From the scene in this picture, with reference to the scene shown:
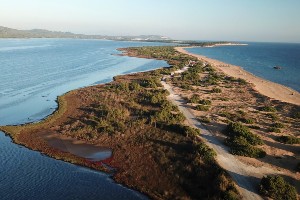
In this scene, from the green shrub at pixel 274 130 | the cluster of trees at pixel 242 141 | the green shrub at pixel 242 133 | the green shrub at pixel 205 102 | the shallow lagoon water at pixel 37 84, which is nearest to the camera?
the cluster of trees at pixel 242 141

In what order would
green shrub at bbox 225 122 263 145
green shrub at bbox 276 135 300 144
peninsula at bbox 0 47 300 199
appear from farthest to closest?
green shrub at bbox 276 135 300 144
green shrub at bbox 225 122 263 145
peninsula at bbox 0 47 300 199

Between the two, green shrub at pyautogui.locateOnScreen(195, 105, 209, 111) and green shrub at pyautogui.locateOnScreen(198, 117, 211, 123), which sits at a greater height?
green shrub at pyautogui.locateOnScreen(198, 117, 211, 123)

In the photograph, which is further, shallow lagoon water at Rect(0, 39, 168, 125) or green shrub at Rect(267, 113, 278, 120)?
shallow lagoon water at Rect(0, 39, 168, 125)

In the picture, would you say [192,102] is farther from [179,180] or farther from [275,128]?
[179,180]

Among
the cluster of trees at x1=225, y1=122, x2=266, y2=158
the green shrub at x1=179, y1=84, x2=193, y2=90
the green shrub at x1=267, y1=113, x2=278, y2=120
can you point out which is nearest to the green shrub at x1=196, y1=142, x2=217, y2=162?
the cluster of trees at x1=225, y1=122, x2=266, y2=158

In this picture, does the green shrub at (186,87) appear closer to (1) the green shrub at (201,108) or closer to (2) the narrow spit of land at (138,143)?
(2) the narrow spit of land at (138,143)

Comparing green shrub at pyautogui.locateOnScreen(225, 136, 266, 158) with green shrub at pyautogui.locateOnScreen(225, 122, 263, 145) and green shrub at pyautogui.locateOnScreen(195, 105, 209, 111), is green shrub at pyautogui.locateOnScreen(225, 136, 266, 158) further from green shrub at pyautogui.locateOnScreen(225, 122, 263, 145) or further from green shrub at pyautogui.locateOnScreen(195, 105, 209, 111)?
green shrub at pyautogui.locateOnScreen(195, 105, 209, 111)

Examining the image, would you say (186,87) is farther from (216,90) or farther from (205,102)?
(205,102)

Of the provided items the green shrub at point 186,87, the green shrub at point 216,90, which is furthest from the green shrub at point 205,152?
the green shrub at point 186,87

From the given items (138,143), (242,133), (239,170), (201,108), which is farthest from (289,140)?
(138,143)
